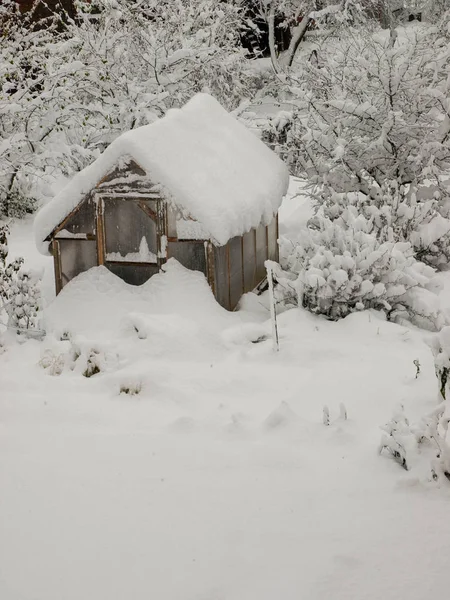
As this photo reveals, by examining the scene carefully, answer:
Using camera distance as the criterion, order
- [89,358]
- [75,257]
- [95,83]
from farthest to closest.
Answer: [95,83] → [75,257] → [89,358]

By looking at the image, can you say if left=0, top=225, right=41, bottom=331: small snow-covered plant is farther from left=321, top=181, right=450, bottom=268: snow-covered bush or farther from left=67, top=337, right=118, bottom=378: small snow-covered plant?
left=321, top=181, right=450, bottom=268: snow-covered bush

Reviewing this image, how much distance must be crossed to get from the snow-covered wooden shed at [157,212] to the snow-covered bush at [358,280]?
0.93m

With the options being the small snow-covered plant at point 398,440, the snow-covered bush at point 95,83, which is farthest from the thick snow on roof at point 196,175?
the snow-covered bush at point 95,83

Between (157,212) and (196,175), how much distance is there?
27.8 inches

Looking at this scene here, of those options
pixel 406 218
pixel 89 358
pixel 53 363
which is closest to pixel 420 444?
→ pixel 89 358

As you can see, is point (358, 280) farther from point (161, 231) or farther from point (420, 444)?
point (420, 444)

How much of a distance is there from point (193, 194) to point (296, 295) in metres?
1.87

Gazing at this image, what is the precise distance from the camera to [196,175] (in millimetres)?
9789

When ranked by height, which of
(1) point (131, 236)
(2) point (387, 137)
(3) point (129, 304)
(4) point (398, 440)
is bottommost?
(3) point (129, 304)

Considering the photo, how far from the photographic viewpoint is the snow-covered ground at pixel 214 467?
14.2ft

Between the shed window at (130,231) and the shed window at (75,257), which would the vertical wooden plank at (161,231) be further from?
the shed window at (75,257)

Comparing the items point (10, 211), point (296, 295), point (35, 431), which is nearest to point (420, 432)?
point (35, 431)

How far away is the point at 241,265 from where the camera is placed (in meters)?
10.7

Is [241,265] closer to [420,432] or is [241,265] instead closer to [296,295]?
[296,295]
